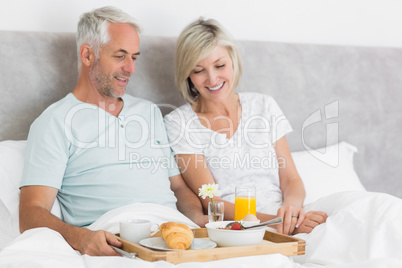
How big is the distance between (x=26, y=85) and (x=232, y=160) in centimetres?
88

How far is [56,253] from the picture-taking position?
4.52 feet

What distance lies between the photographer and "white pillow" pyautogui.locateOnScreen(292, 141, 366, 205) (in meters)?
2.32

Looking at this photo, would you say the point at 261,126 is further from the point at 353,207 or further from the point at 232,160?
the point at 353,207

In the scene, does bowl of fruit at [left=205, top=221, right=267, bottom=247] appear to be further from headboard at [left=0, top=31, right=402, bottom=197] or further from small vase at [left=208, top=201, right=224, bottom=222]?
headboard at [left=0, top=31, right=402, bottom=197]

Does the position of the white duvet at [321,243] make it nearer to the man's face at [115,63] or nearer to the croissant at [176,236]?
the croissant at [176,236]

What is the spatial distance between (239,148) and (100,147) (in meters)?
0.58

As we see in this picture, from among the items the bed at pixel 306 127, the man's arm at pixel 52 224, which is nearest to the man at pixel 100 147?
the man's arm at pixel 52 224

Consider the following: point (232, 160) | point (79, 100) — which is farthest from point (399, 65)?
point (79, 100)

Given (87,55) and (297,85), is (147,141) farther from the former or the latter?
(297,85)

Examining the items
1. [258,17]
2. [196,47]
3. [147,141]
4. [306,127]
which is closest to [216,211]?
[147,141]

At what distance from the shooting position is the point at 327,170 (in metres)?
2.41

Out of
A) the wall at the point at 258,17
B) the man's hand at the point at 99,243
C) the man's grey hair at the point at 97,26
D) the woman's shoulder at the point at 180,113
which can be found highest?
the wall at the point at 258,17

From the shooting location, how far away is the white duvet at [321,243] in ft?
4.18

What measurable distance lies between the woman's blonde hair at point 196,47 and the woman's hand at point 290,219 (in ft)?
2.14
